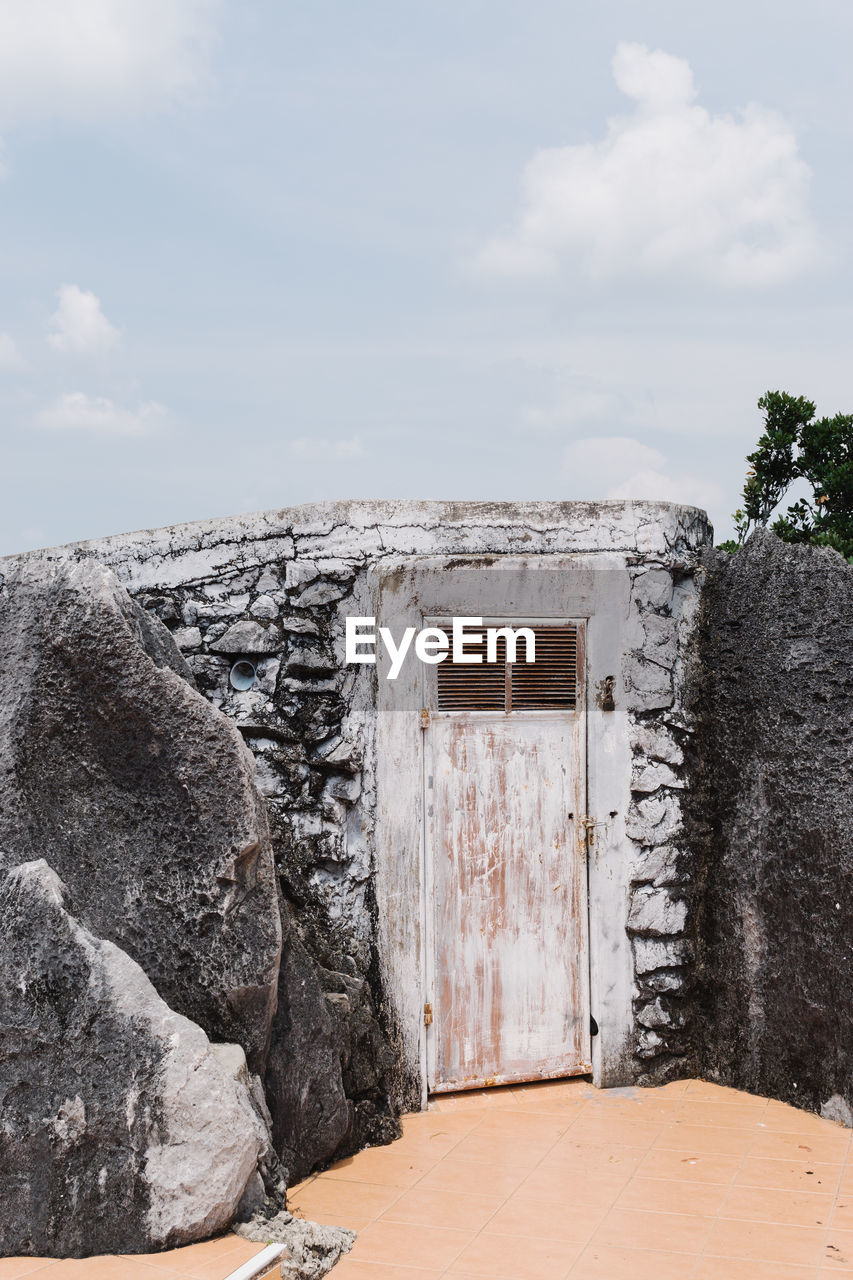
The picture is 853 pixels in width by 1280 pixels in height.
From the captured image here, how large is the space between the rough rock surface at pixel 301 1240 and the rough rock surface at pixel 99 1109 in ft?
0.47

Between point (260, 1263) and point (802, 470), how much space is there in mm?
9214

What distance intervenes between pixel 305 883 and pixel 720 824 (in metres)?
2.33

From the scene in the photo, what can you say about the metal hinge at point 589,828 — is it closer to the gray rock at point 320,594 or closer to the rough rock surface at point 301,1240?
the gray rock at point 320,594

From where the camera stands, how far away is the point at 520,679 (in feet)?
19.3

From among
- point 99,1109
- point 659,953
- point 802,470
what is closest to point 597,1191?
point 659,953

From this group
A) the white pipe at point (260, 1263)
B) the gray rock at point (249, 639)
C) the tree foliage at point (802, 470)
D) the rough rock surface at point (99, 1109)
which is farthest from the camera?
the tree foliage at point (802, 470)

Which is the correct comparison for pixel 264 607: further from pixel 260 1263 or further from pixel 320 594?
pixel 260 1263

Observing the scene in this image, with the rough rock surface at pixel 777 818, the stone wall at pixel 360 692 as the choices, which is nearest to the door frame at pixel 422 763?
the stone wall at pixel 360 692

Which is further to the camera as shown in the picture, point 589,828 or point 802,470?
point 802,470

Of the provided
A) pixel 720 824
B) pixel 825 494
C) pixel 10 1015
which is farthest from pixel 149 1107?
pixel 825 494

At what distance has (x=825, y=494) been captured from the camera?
1079cm

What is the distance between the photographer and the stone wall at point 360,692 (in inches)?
219

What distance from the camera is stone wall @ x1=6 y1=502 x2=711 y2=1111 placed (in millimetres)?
5566

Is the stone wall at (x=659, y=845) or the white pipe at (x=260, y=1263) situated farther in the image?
the stone wall at (x=659, y=845)
